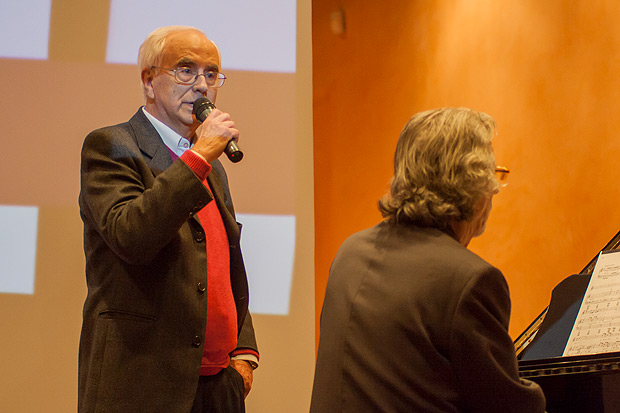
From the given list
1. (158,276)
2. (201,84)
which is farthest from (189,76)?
(158,276)

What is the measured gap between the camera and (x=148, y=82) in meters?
1.93

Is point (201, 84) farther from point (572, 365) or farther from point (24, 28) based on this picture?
point (572, 365)

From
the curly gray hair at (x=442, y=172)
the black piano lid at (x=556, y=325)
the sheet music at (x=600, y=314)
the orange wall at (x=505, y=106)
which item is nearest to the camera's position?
the curly gray hair at (x=442, y=172)

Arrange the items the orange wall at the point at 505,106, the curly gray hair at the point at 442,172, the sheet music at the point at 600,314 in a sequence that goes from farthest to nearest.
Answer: the orange wall at the point at 505,106 → the sheet music at the point at 600,314 → the curly gray hair at the point at 442,172

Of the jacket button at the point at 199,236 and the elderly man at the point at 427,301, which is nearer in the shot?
the elderly man at the point at 427,301

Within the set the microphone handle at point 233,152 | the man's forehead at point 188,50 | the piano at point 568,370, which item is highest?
the man's forehead at point 188,50

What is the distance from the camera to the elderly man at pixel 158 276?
1559mm

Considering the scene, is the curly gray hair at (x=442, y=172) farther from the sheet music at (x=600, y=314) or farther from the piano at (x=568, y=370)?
the sheet music at (x=600, y=314)

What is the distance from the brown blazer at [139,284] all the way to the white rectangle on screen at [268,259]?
78cm

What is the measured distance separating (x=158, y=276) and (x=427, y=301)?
656mm

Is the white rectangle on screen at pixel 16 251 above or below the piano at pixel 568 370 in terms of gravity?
above

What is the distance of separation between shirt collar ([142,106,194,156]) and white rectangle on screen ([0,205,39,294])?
0.77 meters

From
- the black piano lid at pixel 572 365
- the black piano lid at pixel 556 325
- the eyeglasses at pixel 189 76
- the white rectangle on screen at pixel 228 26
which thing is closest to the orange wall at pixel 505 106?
the black piano lid at pixel 556 325

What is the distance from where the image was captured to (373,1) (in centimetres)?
507
